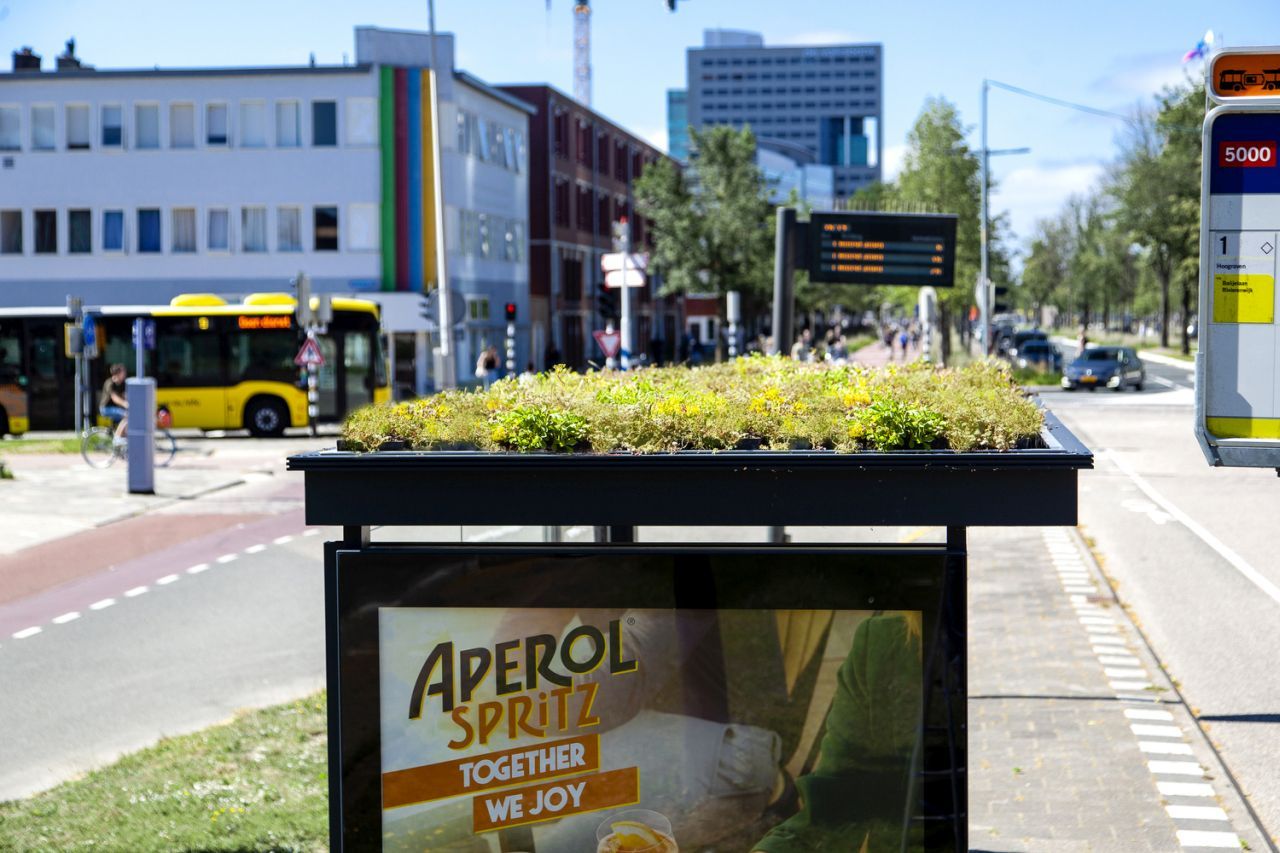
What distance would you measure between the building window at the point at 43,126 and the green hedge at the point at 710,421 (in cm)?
5163

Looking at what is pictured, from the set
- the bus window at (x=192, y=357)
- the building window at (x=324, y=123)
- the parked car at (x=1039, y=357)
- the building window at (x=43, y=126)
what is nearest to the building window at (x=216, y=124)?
the building window at (x=324, y=123)

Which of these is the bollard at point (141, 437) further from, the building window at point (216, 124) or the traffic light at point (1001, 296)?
the traffic light at point (1001, 296)

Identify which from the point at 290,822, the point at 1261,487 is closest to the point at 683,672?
the point at 290,822

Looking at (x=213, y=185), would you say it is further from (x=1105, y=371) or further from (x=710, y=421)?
(x=710, y=421)

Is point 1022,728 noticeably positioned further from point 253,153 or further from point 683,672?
point 253,153

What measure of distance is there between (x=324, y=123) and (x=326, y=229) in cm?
332

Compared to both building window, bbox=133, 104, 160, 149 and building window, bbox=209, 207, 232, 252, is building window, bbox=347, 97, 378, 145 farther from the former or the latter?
building window, bbox=133, 104, 160, 149

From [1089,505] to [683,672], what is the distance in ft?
58.0

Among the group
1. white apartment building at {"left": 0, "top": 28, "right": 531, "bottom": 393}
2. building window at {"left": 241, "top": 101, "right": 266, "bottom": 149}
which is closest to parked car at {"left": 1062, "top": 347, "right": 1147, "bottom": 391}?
white apartment building at {"left": 0, "top": 28, "right": 531, "bottom": 393}

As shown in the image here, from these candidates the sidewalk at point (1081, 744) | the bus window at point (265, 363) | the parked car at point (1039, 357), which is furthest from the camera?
the parked car at point (1039, 357)

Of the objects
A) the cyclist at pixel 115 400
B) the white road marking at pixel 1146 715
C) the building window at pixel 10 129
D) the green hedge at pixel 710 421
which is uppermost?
the building window at pixel 10 129

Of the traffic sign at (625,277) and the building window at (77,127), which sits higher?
the building window at (77,127)

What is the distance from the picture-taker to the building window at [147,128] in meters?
53.7

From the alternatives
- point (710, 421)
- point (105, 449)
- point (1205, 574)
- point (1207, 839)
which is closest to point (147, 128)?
point (105, 449)
